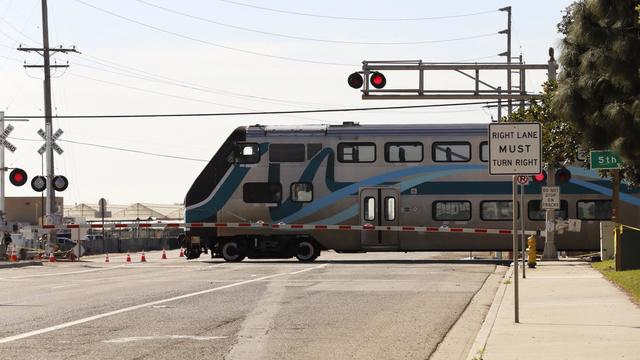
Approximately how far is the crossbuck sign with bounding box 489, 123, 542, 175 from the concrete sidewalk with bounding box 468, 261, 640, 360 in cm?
213

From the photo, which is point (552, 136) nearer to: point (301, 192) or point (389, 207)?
point (389, 207)

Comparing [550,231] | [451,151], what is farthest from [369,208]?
[550,231]

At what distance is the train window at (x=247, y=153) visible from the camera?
40531mm

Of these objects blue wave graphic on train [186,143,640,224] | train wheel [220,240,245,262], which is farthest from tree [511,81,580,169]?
train wheel [220,240,245,262]

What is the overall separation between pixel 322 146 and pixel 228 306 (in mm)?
20449

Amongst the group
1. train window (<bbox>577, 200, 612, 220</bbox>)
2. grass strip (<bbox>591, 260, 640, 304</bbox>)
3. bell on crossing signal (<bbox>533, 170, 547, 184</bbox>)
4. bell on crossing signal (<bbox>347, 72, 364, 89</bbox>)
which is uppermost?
bell on crossing signal (<bbox>347, 72, 364, 89</bbox>)

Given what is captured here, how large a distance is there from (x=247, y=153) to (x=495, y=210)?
8496mm

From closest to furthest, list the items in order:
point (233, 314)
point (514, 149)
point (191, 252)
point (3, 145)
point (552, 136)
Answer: point (514, 149) → point (233, 314) → point (552, 136) → point (191, 252) → point (3, 145)

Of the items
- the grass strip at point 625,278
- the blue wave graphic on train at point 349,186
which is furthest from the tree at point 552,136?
the grass strip at point 625,278

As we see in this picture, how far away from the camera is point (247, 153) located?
40.6m

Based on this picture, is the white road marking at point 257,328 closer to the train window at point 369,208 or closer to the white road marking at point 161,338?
the white road marking at point 161,338

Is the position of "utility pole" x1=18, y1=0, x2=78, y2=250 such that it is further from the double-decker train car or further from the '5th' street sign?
the '5th' street sign

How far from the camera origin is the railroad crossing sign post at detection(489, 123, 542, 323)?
16672 millimetres

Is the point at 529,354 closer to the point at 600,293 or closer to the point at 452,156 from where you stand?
the point at 600,293
